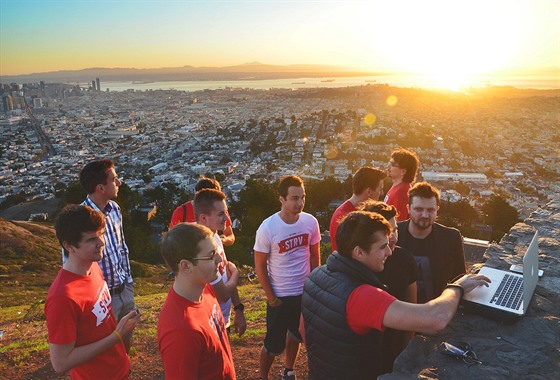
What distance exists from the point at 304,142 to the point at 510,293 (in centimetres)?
4157

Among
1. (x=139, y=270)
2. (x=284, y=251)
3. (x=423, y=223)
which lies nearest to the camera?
(x=423, y=223)

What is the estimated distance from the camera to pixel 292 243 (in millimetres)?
3281

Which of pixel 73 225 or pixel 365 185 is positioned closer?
pixel 73 225

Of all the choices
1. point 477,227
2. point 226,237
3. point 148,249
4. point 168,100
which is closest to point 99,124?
point 168,100

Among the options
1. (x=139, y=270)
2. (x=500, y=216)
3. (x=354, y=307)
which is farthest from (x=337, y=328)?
(x=500, y=216)

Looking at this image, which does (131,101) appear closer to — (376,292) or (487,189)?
(487,189)

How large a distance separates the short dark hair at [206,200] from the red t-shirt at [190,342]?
103 cm

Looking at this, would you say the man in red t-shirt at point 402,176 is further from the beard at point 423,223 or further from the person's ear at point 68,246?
the person's ear at point 68,246

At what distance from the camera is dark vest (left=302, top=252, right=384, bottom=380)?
70.3 inches

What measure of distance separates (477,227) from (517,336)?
583 inches

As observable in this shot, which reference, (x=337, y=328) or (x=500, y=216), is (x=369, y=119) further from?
(x=337, y=328)

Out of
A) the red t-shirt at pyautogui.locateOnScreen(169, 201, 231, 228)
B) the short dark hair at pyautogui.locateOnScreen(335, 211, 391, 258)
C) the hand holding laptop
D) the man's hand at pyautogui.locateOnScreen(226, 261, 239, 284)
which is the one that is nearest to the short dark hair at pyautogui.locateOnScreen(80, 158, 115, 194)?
the red t-shirt at pyautogui.locateOnScreen(169, 201, 231, 228)

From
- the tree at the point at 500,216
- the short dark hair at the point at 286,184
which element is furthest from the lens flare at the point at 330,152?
the short dark hair at the point at 286,184

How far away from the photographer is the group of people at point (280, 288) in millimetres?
1760
